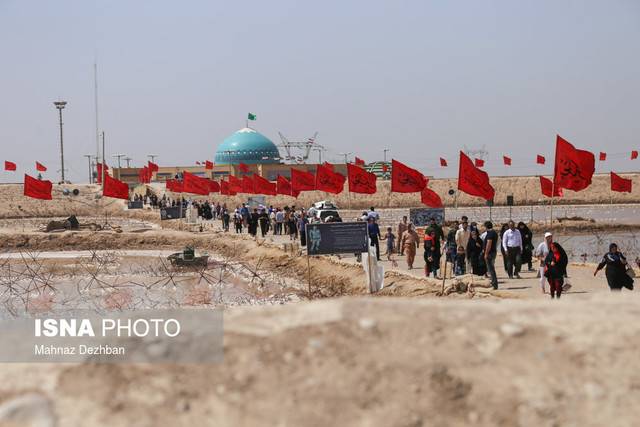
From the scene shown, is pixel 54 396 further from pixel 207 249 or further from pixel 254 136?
pixel 254 136

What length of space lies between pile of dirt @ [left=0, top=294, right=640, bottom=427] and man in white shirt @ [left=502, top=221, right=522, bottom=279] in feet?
29.3

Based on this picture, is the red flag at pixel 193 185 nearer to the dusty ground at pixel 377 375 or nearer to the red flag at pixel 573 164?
→ the red flag at pixel 573 164

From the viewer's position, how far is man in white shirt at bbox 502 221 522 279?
1484cm

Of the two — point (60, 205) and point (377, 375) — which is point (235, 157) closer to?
point (60, 205)

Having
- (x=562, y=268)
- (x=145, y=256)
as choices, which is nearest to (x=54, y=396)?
(x=562, y=268)

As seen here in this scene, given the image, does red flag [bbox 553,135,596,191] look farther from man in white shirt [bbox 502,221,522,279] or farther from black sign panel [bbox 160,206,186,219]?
black sign panel [bbox 160,206,186,219]

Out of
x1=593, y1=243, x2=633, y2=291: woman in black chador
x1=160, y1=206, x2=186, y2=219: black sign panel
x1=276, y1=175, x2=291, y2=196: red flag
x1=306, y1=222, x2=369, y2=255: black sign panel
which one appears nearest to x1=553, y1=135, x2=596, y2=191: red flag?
x1=306, y1=222, x2=369, y2=255: black sign panel

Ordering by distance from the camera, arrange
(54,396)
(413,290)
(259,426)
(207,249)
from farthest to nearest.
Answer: (207,249) < (413,290) < (54,396) < (259,426)

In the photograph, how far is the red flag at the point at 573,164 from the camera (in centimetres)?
1875

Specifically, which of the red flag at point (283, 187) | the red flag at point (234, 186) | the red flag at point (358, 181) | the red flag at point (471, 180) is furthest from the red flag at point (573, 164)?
the red flag at point (234, 186)

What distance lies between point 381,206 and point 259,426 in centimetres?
6083

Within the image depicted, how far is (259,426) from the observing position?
4934 millimetres

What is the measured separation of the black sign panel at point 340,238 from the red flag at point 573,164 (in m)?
6.88

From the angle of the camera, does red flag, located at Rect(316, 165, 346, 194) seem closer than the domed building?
Yes
